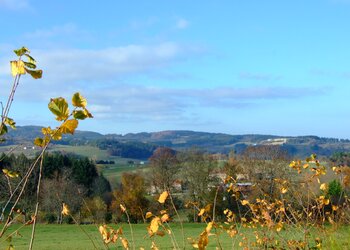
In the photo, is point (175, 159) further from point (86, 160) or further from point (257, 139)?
point (257, 139)

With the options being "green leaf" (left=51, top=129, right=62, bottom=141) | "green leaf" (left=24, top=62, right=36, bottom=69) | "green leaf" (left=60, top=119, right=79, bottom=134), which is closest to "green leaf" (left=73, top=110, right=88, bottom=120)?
"green leaf" (left=60, top=119, right=79, bottom=134)

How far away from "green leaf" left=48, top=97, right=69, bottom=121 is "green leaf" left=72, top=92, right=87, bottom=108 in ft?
0.11

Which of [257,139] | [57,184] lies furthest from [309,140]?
[57,184]

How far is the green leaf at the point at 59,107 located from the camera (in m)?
1.65

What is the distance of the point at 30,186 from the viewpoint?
145ft

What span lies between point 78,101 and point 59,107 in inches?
2.7

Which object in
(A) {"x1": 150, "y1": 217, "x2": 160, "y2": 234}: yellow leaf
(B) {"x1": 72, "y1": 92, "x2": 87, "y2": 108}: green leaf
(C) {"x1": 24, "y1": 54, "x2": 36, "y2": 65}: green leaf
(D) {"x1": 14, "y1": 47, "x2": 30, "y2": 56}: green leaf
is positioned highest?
(D) {"x1": 14, "y1": 47, "x2": 30, "y2": 56}: green leaf

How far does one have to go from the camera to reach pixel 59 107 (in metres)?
1.67

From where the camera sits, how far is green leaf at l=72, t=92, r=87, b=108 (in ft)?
5.53

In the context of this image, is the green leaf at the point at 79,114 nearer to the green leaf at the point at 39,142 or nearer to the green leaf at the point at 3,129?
the green leaf at the point at 39,142

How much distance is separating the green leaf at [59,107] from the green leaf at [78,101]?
0.11ft

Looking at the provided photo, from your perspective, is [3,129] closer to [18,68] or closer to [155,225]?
[18,68]

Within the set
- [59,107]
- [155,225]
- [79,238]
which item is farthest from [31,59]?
[79,238]

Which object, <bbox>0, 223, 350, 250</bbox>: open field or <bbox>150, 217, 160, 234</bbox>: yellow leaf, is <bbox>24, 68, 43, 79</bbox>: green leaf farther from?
<bbox>0, 223, 350, 250</bbox>: open field
